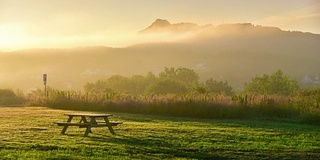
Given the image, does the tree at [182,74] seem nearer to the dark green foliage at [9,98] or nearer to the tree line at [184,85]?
the tree line at [184,85]

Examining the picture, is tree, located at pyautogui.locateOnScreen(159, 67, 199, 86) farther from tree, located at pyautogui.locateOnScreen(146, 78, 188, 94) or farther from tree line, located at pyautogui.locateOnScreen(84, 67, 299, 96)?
tree, located at pyautogui.locateOnScreen(146, 78, 188, 94)

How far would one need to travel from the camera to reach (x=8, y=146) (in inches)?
620

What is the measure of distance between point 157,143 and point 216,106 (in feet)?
51.8

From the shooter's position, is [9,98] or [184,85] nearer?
[9,98]

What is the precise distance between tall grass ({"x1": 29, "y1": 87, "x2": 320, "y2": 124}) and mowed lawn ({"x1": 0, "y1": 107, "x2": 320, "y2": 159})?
26.0 ft

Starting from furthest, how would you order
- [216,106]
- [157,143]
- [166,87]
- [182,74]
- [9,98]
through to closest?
[182,74], [166,87], [9,98], [216,106], [157,143]

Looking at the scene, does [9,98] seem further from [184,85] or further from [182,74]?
[182,74]

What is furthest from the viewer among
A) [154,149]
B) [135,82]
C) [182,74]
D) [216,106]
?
[182,74]

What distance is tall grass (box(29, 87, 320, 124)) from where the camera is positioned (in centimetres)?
3070

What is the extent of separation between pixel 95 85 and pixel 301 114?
9289 cm

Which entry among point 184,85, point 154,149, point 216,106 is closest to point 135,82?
point 184,85

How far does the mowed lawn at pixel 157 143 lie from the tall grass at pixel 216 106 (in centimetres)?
793

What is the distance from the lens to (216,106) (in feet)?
106

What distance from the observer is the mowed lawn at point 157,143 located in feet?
47.9
